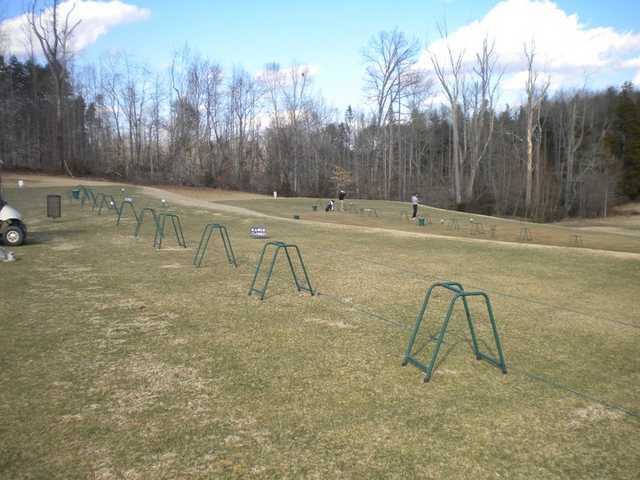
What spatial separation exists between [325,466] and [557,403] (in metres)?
2.52

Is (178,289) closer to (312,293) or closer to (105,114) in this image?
(312,293)

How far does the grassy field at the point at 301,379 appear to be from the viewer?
143 inches

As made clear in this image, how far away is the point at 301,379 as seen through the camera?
5027 mm

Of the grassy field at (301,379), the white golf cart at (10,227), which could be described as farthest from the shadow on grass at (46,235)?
the grassy field at (301,379)

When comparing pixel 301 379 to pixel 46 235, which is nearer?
pixel 301 379

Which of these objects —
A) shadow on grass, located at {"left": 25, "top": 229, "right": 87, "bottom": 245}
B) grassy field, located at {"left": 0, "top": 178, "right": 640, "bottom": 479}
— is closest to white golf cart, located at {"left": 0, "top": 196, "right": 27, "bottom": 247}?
shadow on grass, located at {"left": 25, "top": 229, "right": 87, "bottom": 245}

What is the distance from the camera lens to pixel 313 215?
27766mm

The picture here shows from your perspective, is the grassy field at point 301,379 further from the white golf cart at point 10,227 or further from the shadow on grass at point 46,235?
the shadow on grass at point 46,235

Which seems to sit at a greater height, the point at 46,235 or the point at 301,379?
the point at 46,235

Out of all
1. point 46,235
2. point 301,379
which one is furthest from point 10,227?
point 301,379

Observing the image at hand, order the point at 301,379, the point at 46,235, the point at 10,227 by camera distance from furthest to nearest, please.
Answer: the point at 46,235, the point at 10,227, the point at 301,379

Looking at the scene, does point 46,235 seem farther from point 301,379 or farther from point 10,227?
point 301,379

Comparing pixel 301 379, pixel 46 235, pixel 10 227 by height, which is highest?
pixel 10 227

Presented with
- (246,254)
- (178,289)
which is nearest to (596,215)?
(246,254)
